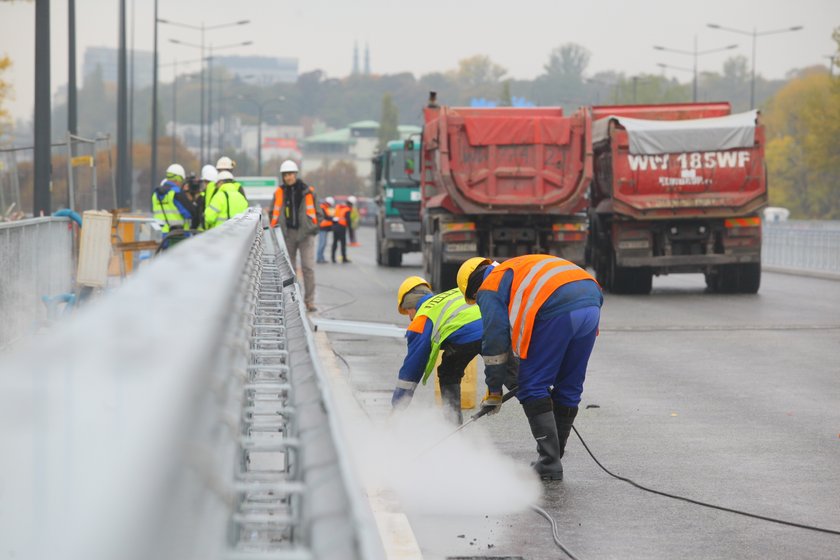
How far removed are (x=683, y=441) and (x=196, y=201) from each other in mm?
8594

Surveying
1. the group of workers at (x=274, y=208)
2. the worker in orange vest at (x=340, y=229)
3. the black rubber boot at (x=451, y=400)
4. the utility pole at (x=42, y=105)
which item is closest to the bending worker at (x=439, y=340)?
the black rubber boot at (x=451, y=400)

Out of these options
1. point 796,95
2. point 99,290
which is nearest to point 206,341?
point 99,290

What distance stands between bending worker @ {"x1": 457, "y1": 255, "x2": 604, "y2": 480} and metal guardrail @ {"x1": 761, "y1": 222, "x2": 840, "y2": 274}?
23274 millimetres

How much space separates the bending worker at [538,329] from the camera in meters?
7.54

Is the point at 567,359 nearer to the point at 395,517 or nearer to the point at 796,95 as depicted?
the point at 395,517

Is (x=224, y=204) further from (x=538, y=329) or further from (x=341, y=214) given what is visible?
(x=341, y=214)

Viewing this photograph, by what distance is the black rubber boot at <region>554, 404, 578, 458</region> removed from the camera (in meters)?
7.85

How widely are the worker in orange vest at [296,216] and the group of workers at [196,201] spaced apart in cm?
93

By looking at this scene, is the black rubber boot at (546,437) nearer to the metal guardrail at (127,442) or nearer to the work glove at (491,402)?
the work glove at (491,402)

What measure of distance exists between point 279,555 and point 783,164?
97148 mm

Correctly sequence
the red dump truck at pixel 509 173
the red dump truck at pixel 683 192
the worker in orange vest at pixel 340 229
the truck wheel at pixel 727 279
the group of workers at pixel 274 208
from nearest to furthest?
the group of workers at pixel 274 208, the red dump truck at pixel 509 173, the red dump truck at pixel 683 192, the truck wheel at pixel 727 279, the worker in orange vest at pixel 340 229

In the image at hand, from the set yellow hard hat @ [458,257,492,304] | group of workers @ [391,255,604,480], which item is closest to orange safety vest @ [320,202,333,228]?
yellow hard hat @ [458,257,492,304]

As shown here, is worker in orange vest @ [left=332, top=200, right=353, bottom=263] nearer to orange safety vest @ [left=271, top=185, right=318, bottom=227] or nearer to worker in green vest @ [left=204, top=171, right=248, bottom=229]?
orange safety vest @ [left=271, top=185, right=318, bottom=227]

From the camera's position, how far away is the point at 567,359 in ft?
25.4
